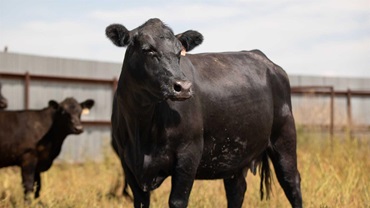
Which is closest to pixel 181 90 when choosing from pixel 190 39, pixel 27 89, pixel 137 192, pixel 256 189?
pixel 190 39

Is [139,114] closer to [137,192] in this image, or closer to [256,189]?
[137,192]

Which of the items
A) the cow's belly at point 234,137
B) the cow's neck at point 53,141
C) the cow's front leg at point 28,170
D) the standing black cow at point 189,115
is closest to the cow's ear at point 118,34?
the standing black cow at point 189,115

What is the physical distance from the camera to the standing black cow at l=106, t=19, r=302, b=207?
4465 millimetres

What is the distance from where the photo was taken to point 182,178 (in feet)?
15.1

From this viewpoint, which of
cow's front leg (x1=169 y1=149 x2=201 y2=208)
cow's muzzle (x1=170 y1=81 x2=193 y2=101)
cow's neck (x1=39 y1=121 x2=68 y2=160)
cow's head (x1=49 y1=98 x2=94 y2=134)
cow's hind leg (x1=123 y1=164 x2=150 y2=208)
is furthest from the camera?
cow's head (x1=49 y1=98 x2=94 y2=134)

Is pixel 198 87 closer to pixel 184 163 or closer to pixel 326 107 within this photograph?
pixel 184 163

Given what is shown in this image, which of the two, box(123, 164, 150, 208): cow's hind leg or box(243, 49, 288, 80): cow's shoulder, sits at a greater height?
box(243, 49, 288, 80): cow's shoulder

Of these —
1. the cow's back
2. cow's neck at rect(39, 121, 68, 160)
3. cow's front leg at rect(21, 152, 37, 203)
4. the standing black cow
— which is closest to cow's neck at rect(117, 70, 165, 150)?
the standing black cow

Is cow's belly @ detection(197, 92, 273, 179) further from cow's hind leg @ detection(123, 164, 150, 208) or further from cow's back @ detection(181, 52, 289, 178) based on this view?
cow's hind leg @ detection(123, 164, 150, 208)

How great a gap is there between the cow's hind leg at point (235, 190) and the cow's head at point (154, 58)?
6.28ft

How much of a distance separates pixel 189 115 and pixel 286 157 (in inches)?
62.7

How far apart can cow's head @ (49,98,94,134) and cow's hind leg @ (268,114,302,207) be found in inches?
181

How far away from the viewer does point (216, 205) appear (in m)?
6.71

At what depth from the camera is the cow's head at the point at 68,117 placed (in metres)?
9.77
